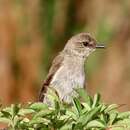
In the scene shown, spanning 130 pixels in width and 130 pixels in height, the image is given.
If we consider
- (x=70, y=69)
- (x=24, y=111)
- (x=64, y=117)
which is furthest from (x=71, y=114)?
(x=70, y=69)

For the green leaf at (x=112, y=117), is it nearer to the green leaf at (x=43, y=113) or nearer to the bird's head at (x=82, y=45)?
the green leaf at (x=43, y=113)

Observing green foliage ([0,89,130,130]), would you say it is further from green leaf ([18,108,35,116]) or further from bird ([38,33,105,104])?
bird ([38,33,105,104])

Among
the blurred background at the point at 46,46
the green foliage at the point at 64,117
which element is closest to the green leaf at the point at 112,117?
the green foliage at the point at 64,117

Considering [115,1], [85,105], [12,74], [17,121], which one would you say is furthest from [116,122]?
[115,1]

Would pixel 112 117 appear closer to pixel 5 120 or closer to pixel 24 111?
pixel 24 111

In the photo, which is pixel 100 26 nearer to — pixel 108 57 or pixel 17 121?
pixel 108 57

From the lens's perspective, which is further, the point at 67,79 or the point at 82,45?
the point at 82,45
